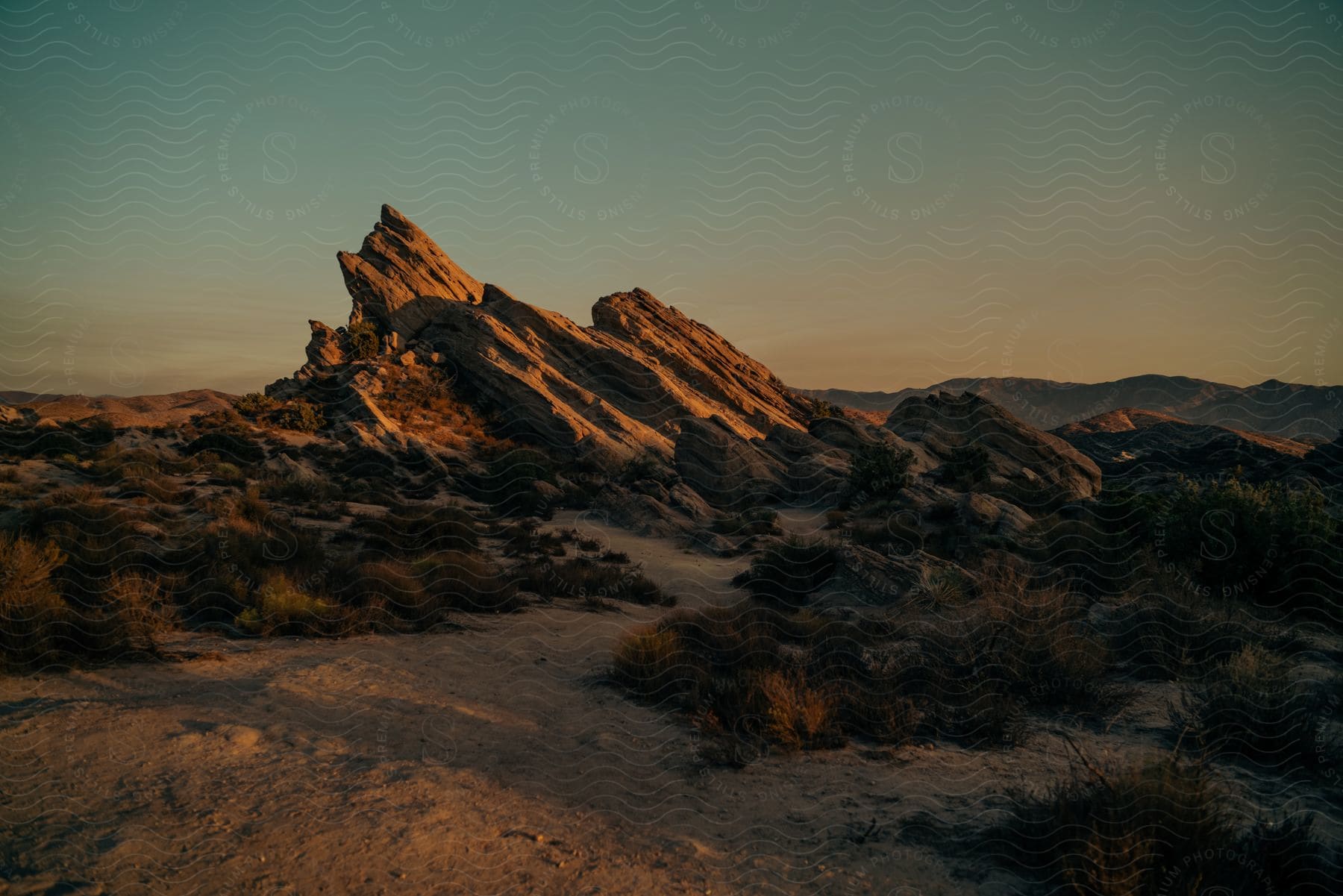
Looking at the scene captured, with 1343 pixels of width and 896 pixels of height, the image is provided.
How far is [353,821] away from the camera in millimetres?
4164

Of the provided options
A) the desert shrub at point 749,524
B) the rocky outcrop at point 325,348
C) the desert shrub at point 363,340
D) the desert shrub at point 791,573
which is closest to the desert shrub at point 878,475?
the desert shrub at point 749,524

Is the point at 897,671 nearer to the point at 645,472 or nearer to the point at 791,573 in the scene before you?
the point at 791,573

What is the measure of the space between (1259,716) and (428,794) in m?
6.44

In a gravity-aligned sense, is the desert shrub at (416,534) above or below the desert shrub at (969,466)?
below

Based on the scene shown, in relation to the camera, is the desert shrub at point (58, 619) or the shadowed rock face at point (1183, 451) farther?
the shadowed rock face at point (1183, 451)

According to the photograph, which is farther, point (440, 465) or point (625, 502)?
point (440, 465)

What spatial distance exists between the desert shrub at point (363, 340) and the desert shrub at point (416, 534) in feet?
87.0

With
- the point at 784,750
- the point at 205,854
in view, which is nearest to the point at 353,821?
the point at 205,854

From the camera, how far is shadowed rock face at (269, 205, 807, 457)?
34375 mm

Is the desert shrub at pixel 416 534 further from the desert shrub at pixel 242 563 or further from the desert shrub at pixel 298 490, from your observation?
the desert shrub at pixel 298 490

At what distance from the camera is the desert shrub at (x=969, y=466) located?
2645 cm

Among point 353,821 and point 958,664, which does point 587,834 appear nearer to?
point 353,821

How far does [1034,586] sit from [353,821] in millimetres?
9832

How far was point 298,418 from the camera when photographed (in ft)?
99.1
